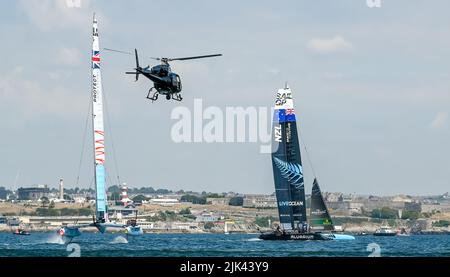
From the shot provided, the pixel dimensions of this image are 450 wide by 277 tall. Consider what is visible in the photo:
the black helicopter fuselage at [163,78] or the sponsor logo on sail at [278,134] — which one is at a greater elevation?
the sponsor logo on sail at [278,134]

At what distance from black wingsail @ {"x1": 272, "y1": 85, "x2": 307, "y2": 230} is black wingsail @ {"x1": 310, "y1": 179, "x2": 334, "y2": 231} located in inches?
209

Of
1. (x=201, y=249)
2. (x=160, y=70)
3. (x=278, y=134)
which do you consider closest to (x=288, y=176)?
(x=278, y=134)

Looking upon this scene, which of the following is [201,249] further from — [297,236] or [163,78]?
[163,78]

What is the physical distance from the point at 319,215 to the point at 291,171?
421 inches

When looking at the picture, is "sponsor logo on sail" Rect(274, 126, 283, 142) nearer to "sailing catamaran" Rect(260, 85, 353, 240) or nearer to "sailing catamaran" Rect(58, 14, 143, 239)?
"sailing catamaran" Rect(260, 85, 353, 240)

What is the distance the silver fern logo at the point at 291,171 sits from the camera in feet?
405

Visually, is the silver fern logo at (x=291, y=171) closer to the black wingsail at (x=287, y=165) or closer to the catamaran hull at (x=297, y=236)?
the black wingsail at (x=287, y=165)

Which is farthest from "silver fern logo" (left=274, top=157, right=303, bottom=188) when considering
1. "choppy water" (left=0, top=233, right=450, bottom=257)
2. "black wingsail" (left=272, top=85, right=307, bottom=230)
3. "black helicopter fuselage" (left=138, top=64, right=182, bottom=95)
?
"black helicopter fuselage" (left=138, top=64, right=182, bottom=95)

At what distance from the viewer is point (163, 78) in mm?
56156

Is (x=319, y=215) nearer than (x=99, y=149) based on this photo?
No

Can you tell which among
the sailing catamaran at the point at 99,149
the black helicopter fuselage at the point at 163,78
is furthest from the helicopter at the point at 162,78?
the sailing catamaran at the point at 99,149
